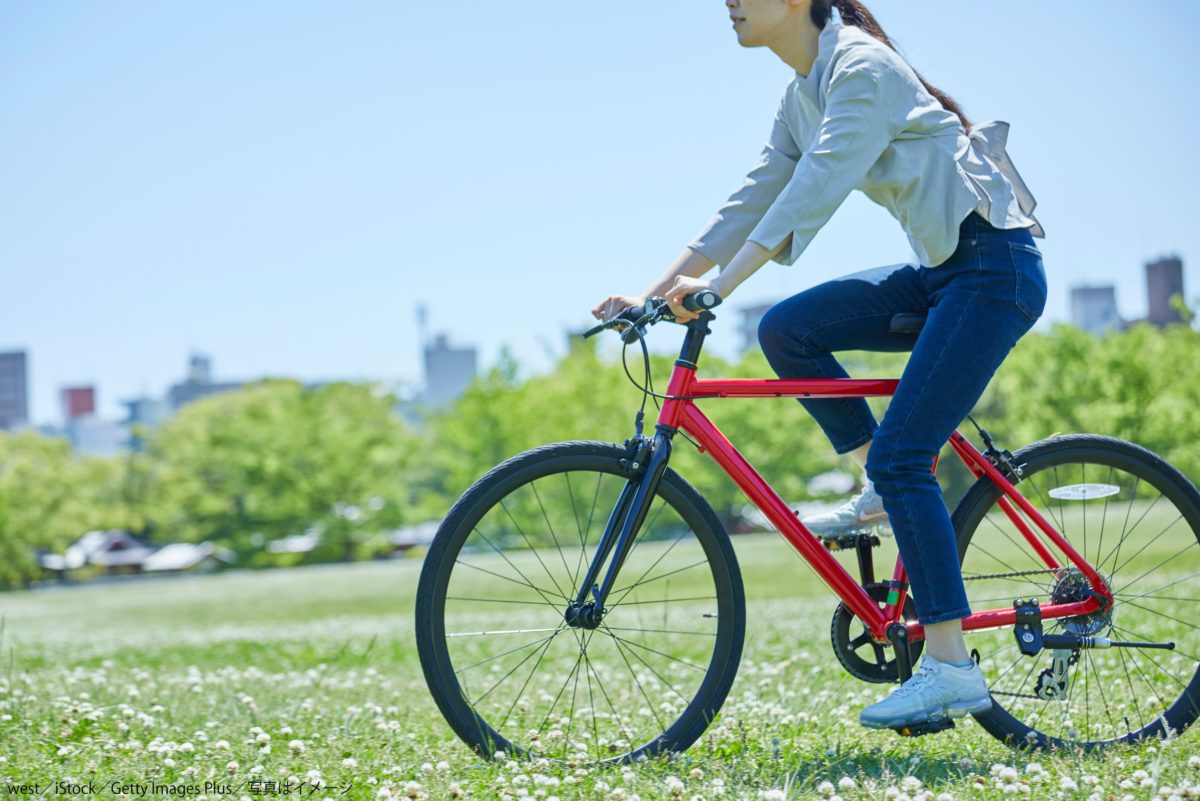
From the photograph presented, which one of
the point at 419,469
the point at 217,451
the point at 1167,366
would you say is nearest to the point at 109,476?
the point at 217,451

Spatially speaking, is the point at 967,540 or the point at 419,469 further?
the point at 419,469

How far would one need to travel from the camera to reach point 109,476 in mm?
79625

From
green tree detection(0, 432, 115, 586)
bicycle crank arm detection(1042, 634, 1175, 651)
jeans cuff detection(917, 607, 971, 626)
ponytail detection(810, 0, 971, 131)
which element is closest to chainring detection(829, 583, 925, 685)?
jeans cuff detection(917, 607, 971, 626)

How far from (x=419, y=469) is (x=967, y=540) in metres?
81.9

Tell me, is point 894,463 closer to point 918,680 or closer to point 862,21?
point 918,680

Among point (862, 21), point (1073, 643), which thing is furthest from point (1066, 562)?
point (862, 21)

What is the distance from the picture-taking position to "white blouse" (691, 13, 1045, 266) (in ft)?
11.4

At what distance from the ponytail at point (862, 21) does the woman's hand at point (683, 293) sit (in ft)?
3.24

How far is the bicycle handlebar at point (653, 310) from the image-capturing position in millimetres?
3434

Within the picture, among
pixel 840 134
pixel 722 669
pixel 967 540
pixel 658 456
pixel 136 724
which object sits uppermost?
pixel 840 134

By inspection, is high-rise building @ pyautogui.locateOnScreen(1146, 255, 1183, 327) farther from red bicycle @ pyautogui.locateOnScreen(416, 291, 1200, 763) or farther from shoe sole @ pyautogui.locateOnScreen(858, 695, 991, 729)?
shoe sole @ pyautogui.locateOnScreen(858, 695, 991, 729)

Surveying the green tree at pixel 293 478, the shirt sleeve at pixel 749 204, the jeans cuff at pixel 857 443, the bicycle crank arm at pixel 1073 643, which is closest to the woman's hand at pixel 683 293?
the shirt sleeve at pixel 749 204

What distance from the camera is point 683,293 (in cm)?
345

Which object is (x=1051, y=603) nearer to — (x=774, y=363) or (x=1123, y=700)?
(x=1123, y=700)
